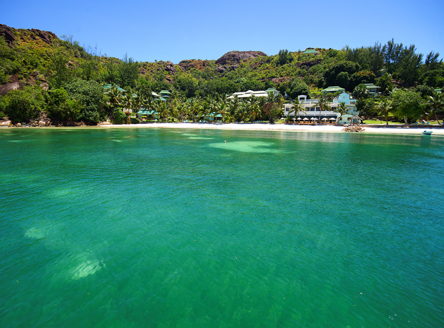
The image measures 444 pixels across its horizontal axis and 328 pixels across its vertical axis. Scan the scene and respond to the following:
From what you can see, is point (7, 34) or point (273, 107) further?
point (7, 34)

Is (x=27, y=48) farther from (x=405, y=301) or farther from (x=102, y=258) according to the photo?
(x=405, y=301)

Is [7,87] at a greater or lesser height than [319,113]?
greater

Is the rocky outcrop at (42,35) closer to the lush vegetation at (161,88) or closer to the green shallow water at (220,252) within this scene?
the lush vegetation at (161,88)

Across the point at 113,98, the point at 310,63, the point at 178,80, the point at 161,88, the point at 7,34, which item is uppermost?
the point at 310,63

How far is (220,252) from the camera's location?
9.62m

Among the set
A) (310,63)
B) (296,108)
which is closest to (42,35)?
(296,108)

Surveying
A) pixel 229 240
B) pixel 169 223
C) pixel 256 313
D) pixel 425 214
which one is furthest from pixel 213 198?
pixel 425 214

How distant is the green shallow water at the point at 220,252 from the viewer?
669 cm

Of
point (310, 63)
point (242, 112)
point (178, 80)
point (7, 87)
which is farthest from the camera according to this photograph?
point (310, 63)

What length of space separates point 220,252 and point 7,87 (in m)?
103

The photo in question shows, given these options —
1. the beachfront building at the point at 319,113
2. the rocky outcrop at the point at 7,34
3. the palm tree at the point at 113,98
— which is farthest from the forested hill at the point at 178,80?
the beachfront building at the point at 319,113

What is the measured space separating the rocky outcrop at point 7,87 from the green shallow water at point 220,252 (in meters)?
81.5

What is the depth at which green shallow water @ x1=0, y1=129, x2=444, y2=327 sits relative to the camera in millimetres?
6688

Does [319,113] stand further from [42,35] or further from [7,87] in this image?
[42,35]
